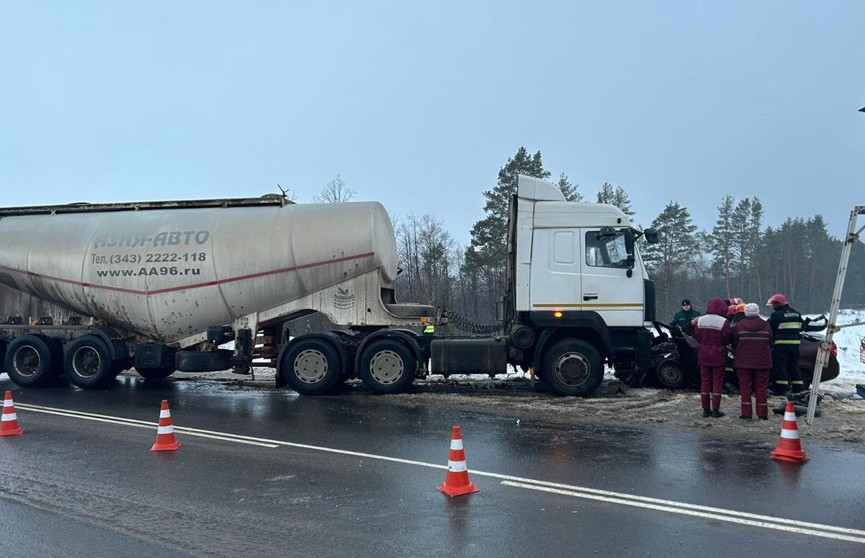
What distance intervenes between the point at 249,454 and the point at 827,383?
39.1ft

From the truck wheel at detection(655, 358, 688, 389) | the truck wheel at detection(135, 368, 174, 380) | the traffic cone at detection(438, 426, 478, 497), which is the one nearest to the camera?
the traffic cone at detection(438, 426, 478, 497)

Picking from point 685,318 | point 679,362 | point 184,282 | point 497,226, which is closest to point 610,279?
point 679,362

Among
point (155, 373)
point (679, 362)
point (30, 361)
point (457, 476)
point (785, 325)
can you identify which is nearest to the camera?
point (457, 476)

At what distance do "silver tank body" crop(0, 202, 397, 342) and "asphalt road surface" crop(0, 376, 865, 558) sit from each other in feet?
11.0

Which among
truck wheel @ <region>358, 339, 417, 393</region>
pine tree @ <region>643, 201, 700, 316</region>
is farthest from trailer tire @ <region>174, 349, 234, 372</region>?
pine tree @ <region>643, 201, 700, 316</region>

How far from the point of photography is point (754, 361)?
28.8 feet

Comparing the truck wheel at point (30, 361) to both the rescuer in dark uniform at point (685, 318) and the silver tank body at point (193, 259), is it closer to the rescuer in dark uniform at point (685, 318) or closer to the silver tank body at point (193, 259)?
the silver tank body at point (193, 259)

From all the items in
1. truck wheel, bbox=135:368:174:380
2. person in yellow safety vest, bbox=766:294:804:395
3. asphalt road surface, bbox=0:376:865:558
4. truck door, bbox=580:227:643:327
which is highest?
truck door, bbox=580:227:643:327

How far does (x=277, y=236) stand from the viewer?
11.8 metres

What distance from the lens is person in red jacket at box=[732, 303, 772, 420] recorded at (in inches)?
346

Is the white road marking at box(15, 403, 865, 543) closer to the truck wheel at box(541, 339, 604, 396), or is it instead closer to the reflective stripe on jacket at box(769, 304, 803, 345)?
the truck wheel at box(541, 339, 604, 396)

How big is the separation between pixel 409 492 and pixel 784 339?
7.48 m

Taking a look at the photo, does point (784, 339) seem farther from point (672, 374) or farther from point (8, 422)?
point (8, 422)

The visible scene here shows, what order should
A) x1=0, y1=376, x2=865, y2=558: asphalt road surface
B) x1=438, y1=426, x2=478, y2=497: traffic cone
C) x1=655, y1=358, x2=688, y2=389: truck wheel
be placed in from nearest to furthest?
x1=0, y1=376, x2=865, y2=558: asphalt road surface, x1=438, y1=426, x2=478, y2=497: traffic cone, x1=655, y1=358, x2=688, y2=389: truck wheel
